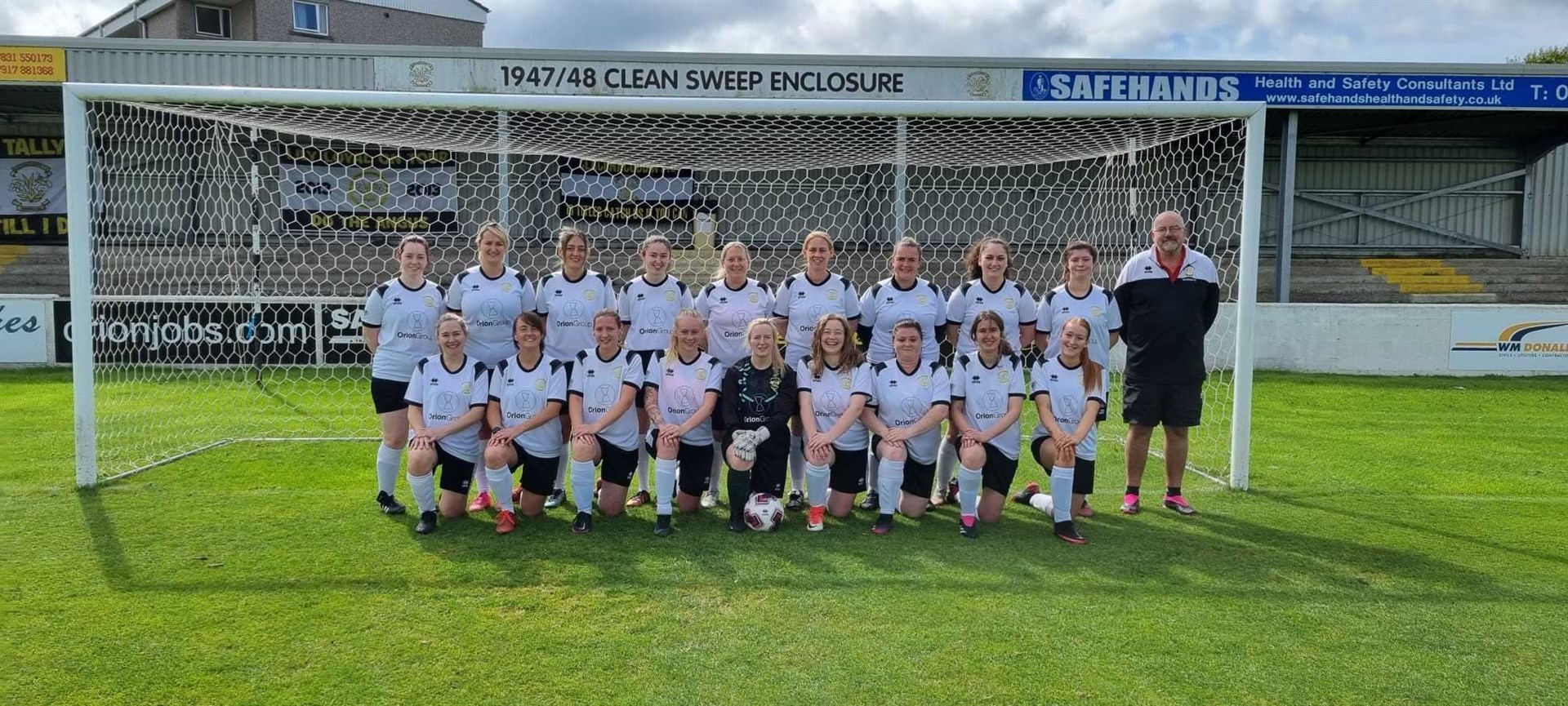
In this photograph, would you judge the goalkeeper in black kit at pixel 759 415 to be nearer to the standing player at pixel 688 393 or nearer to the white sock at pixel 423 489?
the standing player at pixel 688 393

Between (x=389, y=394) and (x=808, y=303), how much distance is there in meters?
2.17

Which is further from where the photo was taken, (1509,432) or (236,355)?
(236,355)

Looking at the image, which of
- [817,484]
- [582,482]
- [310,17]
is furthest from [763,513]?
[310,17]

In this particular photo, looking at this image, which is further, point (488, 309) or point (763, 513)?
point (488, 309)

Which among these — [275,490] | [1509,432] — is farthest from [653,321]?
[1509,432]

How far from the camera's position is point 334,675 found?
270cm

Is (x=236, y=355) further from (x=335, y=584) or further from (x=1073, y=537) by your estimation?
(x=1073, y=537)

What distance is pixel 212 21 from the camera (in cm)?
2692

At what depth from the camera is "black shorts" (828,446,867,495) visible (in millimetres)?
4430

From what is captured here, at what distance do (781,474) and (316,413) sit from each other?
505 cm

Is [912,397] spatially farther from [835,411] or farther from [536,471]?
[536,471]

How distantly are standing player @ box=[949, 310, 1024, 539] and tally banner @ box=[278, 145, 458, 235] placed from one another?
7403 millimetres

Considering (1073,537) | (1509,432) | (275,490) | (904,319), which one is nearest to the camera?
(1073,537)

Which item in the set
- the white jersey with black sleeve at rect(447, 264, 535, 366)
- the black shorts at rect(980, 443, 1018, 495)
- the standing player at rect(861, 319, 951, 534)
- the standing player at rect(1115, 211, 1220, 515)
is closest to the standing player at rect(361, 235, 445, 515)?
the white jersey with black sleeve at rect(447, 264, 535, 366)
